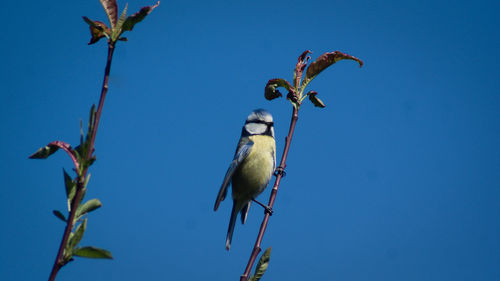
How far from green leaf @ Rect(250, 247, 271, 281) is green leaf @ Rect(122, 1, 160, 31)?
107 cm

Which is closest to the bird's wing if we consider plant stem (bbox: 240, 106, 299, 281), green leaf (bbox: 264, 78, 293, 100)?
green leaf (bbox: 264, 78, 293, 100)

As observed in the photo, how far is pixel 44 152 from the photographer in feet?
4.61

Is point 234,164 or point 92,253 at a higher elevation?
point 234,164

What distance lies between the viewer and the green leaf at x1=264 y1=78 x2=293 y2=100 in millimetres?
2404

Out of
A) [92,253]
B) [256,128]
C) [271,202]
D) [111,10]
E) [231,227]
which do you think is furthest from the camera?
[256,128]

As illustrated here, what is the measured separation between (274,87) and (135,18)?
120cm

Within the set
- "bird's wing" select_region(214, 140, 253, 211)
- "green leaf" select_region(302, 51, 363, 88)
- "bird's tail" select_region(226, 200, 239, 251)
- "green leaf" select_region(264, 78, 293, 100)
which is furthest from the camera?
"bird's tail" select_region(226, 200, 239, 251)

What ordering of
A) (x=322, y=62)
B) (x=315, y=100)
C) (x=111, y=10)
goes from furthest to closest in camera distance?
(x=315, y=100) < (x=322, y=62) < (x=111, y=10)

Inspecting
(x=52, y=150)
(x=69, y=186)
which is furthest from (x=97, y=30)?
(x=69, y=186)

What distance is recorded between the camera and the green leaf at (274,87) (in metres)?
2.40

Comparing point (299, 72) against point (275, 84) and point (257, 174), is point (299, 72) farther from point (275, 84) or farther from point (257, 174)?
point (257, 174)

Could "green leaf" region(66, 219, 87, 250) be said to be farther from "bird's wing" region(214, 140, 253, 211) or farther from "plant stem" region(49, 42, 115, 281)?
"bird's wing" region(214, 140, 253, 211)

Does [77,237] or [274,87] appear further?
[274,87]

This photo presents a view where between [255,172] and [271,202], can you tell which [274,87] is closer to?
[271,202]
